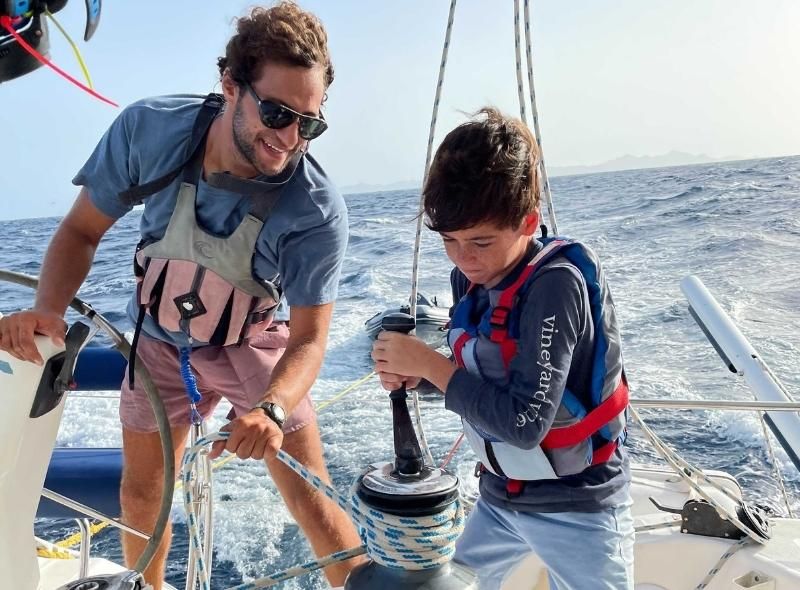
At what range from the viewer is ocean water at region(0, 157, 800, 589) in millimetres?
3236

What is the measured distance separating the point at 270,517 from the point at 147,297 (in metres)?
1.78

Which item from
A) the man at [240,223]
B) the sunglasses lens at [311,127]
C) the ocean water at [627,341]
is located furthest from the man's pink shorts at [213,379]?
the sunglasses lens at [311,127]

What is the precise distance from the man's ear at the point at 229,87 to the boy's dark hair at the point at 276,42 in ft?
0.04

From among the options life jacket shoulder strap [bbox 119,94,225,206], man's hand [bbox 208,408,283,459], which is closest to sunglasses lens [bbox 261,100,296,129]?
life jacket shoulder strap [bbox 119,94,225,206]

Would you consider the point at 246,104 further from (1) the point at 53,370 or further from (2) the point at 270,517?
(2) the point at 270,517

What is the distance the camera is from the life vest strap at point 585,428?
3.84 feet

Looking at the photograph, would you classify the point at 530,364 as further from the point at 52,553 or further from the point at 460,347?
the point at 52,553

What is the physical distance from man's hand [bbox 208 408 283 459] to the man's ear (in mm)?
791

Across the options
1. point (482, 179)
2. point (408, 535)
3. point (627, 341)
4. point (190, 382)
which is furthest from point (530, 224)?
point (627, 341)

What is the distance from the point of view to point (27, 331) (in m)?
1.13

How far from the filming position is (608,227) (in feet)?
34.6

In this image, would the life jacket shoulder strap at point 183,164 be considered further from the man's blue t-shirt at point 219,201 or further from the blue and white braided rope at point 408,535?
the blue and white braided rope at point 408,535

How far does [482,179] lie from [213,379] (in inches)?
37.7

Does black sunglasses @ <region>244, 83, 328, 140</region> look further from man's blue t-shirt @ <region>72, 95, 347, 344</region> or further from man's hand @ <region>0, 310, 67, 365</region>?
man's hand @ <region>0, 310, 67, 365</region>
